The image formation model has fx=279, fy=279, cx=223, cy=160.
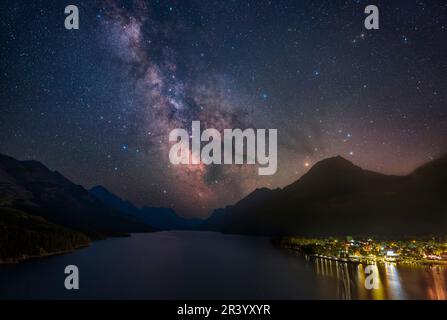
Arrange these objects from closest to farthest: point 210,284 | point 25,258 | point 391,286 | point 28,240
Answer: point 391,286 → point 210,284 → point 25,258 → point 28,240

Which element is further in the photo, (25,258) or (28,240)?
(28,240)

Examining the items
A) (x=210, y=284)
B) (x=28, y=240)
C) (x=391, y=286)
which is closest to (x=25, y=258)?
(x=28, y=240)

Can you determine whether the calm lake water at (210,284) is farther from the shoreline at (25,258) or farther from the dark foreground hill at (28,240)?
the dark foreground hill at (28,240)

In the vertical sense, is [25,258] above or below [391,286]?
below

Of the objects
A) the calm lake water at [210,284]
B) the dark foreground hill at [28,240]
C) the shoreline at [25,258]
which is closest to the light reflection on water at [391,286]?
the calm lake water at [210,284]

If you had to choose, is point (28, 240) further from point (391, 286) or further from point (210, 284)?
point (391, 286)

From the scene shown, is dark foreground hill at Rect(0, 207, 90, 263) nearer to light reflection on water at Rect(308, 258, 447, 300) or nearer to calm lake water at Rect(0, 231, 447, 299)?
calm lake water at Rect(0, 231, 447, 299)

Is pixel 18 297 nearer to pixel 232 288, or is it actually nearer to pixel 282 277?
pixel 232 288

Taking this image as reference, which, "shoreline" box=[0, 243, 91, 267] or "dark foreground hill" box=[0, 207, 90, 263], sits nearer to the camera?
"shoreline" box=[0, 243, 91, 267]

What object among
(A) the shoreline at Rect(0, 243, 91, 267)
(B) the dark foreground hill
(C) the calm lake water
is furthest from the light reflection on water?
(B) the dark foreground hill
